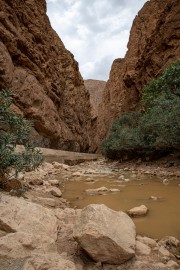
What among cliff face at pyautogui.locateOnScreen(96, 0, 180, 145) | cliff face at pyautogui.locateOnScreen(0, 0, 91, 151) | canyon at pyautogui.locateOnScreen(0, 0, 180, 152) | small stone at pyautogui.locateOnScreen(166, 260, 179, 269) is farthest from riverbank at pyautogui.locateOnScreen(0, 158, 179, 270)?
cliff face at pyautogui.locateOnScreen(96, 0, 180, 145)

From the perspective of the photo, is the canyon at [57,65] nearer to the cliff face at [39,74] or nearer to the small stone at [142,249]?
the cliff face at [39,74]

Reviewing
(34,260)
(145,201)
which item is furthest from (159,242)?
(145,201)

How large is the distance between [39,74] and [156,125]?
1073cm

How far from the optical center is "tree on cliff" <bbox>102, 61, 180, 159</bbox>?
9.21 meters

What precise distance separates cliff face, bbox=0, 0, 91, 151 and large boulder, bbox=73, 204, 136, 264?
43.0ft

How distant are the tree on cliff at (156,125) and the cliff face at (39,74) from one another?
15.0 feet

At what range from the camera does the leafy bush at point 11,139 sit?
3.81 metres

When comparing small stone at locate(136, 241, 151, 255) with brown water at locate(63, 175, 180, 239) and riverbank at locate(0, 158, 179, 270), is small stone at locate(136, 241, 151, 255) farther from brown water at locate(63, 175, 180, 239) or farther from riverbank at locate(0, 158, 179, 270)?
brown water at locate(63, 175, 180, 239)

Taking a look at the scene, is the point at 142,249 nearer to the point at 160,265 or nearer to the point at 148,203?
the point at 160,265

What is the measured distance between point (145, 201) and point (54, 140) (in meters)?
14.4

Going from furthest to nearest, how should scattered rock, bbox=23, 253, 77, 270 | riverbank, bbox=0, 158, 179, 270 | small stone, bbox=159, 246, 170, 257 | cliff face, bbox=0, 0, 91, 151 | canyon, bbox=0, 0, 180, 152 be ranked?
canyon, bbox=0, 0, 180, 152 → cliff face, bbox=0, 0, 91, 151 → small stone, bbox=159, 246, 170, 257 → riverbank, bbox=0, 158, 179, 270 → scattered rock, bbox=23, 253, 77, 270

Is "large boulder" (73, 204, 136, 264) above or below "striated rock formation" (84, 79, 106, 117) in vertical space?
below

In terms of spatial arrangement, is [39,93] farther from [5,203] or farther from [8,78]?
[5,203]

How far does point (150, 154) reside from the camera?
504 inches
